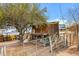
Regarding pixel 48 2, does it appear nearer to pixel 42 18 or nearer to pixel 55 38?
pixel 42 18

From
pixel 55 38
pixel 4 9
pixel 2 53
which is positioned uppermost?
pixel 4 9

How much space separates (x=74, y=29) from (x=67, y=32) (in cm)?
6

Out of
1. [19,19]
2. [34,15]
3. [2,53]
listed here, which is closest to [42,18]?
[34,15]

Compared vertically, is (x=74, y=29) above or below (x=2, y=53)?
above

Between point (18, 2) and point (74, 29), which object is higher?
point (18, 2)

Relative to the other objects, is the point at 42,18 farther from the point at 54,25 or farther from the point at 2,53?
the point at 2,53

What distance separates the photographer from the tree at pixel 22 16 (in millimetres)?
1146

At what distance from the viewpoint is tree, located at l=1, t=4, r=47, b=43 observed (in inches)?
→ 45.1

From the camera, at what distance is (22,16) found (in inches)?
45.4

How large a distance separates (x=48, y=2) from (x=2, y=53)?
1.84 feet

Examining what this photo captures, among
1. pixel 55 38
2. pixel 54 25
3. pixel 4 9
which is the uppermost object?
pixel 4 9

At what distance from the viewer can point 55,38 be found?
3.77 feet

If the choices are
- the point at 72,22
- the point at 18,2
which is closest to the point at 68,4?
the point at 72,22

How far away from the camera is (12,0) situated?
1.16 meters
